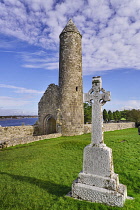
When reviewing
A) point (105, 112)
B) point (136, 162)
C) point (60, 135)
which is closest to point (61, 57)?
point (60, 135)

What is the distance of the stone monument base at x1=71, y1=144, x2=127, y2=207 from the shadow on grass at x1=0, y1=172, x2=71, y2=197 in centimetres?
53

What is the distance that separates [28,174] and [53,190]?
69.3 inches

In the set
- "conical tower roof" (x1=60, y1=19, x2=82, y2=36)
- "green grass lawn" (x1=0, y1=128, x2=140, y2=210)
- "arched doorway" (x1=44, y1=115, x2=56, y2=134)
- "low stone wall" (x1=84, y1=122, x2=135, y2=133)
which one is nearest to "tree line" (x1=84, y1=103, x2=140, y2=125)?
"low stone wall" (x1=84, y1=122, x2=135, y2=133)

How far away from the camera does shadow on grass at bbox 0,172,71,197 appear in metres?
4.56

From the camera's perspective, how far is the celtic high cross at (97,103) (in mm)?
4387

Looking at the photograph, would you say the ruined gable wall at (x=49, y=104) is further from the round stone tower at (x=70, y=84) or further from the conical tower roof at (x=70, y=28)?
the conical tower roof at (x=70, y=28)

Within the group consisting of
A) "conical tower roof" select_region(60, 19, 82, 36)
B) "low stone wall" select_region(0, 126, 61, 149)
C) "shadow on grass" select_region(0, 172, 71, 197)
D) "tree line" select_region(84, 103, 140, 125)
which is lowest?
"shadow on grass" select_region(0, 172, 71, 197)

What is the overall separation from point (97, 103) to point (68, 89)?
1393 centimetres

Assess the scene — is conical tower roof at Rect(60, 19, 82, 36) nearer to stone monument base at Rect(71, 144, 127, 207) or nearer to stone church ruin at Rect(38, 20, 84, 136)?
stone church ruin at Rect(38, 20, 84, 136)

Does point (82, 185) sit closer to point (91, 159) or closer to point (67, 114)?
point (91, 159)

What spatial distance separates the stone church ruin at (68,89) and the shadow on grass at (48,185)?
Result: 1252 cm

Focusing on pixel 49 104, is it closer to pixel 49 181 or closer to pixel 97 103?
pixel 49 181

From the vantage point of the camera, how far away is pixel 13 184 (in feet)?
16.9

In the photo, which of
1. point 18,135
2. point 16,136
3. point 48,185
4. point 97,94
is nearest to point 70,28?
point 18,135
